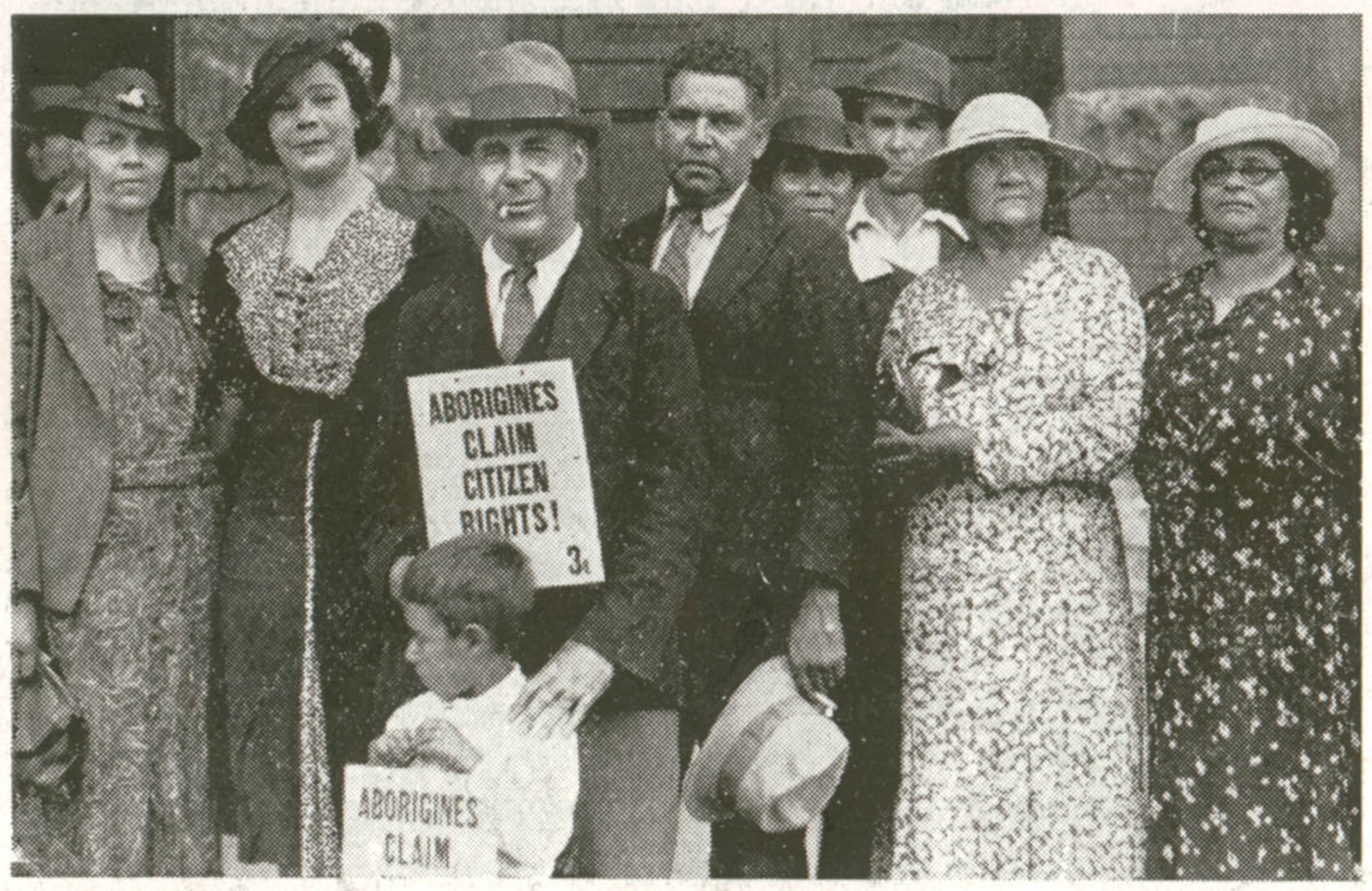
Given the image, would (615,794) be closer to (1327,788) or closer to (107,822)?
(107,822)

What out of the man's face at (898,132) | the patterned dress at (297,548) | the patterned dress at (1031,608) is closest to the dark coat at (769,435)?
the patterned dress at (1031,608)

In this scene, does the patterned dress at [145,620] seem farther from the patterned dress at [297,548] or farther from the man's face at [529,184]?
the man's face at [529,184]

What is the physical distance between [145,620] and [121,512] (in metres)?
0.26

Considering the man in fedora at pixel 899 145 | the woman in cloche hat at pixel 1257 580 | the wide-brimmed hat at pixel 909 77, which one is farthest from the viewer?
the wide-brimmed hat at pixel 909 77

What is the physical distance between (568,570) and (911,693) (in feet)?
2.67

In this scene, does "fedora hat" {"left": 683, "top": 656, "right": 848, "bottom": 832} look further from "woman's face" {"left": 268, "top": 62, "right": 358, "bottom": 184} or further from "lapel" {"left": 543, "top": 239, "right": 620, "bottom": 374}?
"woman's face" {"left": 268, "top": 62, "right": 358, "bottom": 184}

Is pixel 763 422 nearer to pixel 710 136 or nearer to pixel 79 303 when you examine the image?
pixel 710 136

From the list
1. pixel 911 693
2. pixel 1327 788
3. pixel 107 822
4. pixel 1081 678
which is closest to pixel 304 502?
pixel 107 822

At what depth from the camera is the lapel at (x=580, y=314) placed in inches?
139

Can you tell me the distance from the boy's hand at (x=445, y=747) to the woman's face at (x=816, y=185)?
1.64 metres

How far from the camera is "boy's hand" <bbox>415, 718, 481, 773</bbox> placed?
3451 millimetres

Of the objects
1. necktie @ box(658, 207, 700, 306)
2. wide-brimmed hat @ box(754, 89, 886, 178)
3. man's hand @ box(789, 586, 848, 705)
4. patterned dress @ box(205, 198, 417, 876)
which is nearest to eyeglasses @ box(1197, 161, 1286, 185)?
wide-brimmed hat @ box(754, 89, 886, 178)

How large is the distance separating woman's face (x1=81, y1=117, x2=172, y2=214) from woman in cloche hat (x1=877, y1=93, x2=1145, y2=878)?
1.86 m

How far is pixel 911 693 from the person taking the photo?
146 inches
